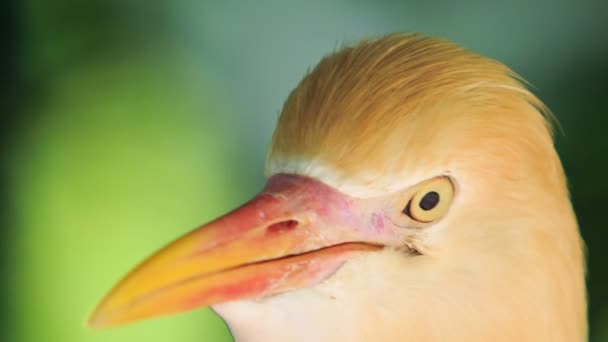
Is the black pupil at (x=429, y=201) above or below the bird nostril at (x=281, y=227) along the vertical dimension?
below

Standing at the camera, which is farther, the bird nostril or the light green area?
the light green area

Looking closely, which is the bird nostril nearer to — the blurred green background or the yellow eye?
the yellow eye

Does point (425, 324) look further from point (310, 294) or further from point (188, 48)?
point (188, 48)

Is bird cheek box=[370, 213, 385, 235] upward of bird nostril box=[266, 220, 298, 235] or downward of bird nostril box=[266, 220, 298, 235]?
downward

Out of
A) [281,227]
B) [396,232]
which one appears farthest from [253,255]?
[396,232]

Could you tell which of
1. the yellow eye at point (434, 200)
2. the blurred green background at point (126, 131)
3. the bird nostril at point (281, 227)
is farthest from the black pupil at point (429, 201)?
the blurred green background at point (126, 131)

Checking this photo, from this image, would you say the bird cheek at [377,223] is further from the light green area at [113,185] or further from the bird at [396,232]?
the light green area at [113,185]

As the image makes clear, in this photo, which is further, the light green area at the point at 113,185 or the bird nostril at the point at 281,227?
the light green area at the point at 113,185

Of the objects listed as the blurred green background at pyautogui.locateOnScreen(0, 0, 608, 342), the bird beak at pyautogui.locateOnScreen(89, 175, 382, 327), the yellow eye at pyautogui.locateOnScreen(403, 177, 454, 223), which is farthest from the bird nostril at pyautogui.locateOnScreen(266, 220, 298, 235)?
the blurred green background at pyautogui.locateOnScreen(0, 0, 608, 342)
